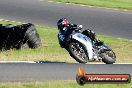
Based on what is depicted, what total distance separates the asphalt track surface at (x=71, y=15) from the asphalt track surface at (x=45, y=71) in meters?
13.4

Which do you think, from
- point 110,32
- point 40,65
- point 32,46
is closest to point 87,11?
point 110,32

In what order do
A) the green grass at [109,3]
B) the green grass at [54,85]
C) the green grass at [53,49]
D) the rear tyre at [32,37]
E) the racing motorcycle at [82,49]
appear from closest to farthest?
the green grass at [54,85], the racing motorcycle at [82,49], the green grass at [53,49], the rear tyre at [32,37], the green grass at [109,3]

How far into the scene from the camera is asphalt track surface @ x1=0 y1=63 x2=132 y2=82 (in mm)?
10695

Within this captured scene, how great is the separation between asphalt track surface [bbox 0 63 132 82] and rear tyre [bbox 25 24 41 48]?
7.62m

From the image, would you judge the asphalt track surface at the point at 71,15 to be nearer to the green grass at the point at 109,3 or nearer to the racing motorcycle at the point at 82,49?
the green grass at the point at 109,3

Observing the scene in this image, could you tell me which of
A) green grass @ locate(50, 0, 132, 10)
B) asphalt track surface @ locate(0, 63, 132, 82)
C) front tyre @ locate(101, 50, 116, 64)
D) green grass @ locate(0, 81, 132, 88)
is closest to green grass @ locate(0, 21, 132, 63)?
front tyre @ locate(101, 50, 116, 64)

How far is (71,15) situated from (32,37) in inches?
380

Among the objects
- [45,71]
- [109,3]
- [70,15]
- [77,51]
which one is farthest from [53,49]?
[109,3]

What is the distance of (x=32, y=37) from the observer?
19219 mm

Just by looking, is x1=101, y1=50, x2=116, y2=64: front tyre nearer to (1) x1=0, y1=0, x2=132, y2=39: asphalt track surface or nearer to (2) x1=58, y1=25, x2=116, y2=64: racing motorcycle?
(2) x1=58, y1=25, x2=116, y2=64: racing motorcycle

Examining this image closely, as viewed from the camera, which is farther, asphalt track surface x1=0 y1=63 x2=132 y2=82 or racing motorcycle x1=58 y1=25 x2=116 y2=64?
racing motorcycle x1=58 y1=25 x2=116 y2=64

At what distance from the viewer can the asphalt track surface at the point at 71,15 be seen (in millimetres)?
26269

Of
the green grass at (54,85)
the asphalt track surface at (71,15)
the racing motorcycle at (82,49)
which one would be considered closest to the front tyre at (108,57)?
the racing motorcycle at (82,49)

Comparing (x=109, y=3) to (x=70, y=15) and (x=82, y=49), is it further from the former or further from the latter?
(x=82, y=49)
